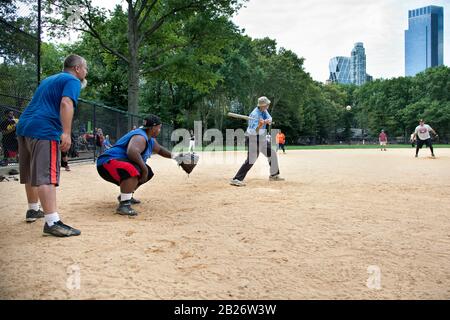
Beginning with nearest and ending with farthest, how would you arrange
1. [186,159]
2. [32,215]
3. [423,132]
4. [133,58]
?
1. [32,215]
2. [186,159]
3. [423,132]
4. [133,58]

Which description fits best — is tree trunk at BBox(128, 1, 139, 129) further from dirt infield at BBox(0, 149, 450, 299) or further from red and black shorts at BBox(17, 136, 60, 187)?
red and black shorts at BBox(17, 136, 60, 187)

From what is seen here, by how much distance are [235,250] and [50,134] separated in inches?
91.1

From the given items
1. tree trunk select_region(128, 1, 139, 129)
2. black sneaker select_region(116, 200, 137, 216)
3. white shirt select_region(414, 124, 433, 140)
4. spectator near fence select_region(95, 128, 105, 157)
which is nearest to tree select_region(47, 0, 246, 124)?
tree trunk select_region(128, 1, 139, 129)

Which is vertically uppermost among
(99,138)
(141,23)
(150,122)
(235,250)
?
(141,23)

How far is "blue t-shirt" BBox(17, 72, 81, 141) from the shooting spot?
3836 mm

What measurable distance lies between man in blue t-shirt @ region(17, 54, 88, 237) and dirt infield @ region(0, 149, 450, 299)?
33cm

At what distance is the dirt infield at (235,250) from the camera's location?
2467 mm

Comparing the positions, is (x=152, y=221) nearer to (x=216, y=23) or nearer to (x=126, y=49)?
(x=216, y=23)

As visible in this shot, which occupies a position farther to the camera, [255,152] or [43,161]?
[255,152]

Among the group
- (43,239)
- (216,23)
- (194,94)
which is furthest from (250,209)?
(194,94)

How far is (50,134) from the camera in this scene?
3.86m

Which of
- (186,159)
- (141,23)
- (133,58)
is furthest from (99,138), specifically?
(186,159)

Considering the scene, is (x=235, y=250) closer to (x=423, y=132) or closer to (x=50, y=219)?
(x=50, y=219)

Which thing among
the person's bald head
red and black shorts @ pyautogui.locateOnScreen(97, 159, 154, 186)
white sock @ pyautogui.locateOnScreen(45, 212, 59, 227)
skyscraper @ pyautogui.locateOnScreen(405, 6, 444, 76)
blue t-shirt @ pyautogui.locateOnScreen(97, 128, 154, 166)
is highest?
skyscraper @ pyautogui.locateOnScreen(405, 6, 444, 76)
